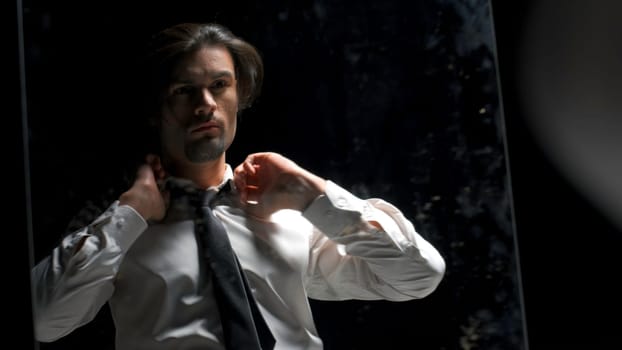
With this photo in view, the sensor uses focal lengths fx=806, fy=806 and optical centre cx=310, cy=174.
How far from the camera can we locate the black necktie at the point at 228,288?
1089 mm

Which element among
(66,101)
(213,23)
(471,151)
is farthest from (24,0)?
(471,151)

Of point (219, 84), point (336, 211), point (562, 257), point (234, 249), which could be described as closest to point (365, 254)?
point (336, 211)

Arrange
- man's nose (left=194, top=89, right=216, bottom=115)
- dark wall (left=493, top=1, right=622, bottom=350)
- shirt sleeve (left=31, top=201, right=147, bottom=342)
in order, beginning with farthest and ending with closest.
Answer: dark wall (left=493, top=1, right=622, bottom=350) < man's nose (left=194, top=89, right=216, bottom=115) < shirt sleeve (left=31, top=201, right=147, bottom=342)

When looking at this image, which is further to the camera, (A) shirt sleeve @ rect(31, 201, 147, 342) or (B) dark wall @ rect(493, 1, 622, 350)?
(B) dark wall @ rect(493, 1, 622, 350)

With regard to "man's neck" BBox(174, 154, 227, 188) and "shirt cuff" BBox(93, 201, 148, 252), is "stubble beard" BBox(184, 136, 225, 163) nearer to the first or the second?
"man's neck" BBox(174, 154, 227, 188)

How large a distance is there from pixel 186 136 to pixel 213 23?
0.16m

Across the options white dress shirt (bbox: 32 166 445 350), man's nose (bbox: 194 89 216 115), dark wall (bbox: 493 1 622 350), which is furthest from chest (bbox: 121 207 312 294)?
dark wall (bbox: 493 1 622 350)

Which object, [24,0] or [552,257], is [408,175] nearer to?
[24,0]

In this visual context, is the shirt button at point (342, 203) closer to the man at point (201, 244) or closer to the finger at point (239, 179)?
the man at point (201, 244)

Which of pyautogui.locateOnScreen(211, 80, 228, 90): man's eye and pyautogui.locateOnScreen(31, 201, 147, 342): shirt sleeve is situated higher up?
pyautogui.locateOnScreen(211, 80, 228, 90): man's eye

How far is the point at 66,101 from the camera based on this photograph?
997 mm

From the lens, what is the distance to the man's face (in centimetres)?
109

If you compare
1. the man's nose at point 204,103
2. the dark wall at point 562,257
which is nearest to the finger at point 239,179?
the man's nose at point 204,103

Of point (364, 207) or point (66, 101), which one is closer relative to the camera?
point (66, 101)
